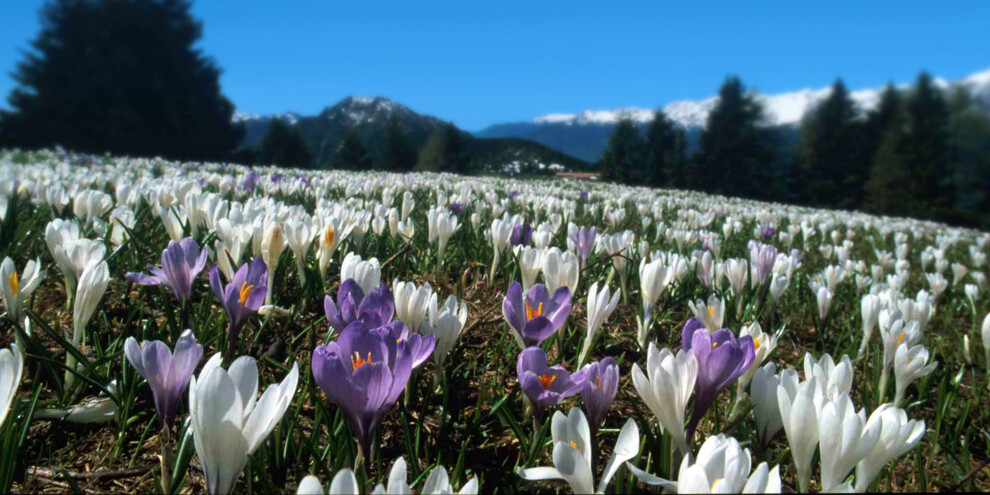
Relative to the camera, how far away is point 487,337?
1.92 meters

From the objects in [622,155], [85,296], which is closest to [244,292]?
[85,296]

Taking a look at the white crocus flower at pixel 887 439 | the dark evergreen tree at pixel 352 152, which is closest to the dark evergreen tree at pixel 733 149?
the dark evergreen tree at pixel 352 152

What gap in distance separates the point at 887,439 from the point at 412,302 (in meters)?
0.97

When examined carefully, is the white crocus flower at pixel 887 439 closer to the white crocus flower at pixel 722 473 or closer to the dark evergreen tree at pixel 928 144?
the white crocus flower at pixel 722 473

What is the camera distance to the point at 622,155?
171ft

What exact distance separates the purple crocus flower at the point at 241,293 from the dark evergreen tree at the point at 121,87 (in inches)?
1698

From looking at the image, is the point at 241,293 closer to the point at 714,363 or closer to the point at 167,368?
the point at 167,368

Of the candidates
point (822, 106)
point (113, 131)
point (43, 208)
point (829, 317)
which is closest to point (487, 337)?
point (829, 317)

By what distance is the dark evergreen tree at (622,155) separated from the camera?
51.6m

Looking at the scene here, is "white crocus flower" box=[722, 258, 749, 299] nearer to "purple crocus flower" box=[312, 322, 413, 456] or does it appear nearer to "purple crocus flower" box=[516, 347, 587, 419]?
"purple crocus flower" box=[516, 347, 587, 419]

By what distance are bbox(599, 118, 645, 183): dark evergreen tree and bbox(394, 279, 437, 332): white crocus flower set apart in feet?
169

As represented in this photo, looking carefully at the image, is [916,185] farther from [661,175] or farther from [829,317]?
[829,317]

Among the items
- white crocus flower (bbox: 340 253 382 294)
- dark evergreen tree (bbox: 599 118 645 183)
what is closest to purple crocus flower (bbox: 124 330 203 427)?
white crocus flower (bbox: 340 253 382 294)

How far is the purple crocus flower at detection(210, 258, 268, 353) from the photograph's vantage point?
118cm
